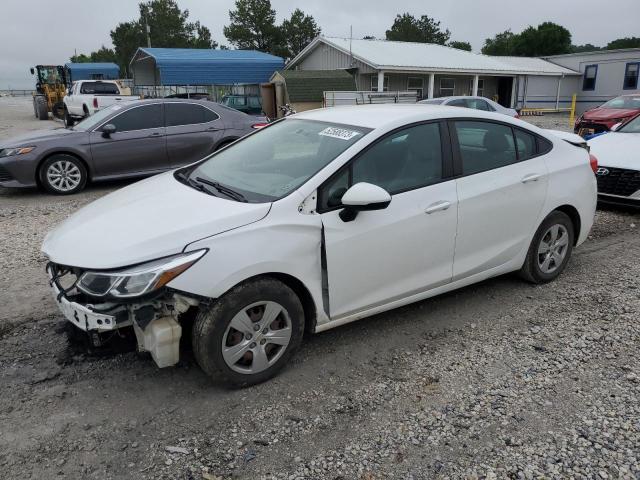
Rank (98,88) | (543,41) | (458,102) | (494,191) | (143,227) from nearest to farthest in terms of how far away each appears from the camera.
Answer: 1. (143,227)
2. (494,191)
3. (458,102)
4. (98,88)
5. (543,41)

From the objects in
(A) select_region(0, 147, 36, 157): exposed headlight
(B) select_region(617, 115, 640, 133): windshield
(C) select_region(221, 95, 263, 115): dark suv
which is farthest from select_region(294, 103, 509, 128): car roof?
(C) select_region(221, 95, 263, 115): dark suv

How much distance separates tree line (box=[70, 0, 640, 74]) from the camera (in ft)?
179

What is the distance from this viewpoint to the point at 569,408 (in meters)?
2.95

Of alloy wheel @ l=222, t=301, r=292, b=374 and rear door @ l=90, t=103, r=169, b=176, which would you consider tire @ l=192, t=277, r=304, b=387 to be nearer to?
alloy wheel @ l=222, t=301, r=292, b=374

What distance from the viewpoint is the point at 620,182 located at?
22.5 feet

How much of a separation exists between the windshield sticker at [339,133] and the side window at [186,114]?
630 cm

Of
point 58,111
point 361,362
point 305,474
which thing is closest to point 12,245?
point 361,362

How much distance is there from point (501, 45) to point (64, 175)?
79.1 metres

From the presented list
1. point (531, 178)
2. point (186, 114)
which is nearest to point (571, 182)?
point (531, 178)

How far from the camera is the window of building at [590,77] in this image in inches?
1357

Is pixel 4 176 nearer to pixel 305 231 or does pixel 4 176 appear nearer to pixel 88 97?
pixel 305 231

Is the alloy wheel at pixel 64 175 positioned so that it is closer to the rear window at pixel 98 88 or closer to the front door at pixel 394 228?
the front door at pixel 394 228

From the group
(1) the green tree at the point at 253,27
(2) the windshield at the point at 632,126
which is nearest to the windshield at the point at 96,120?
(2) the windshield at the point at 632,126

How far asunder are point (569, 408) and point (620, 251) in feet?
10.9
